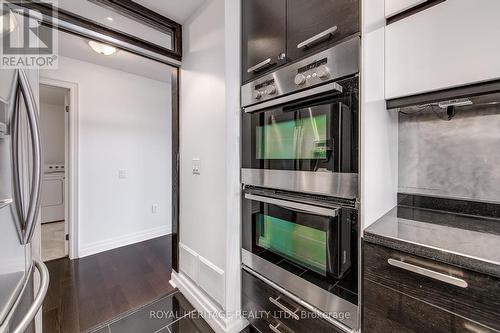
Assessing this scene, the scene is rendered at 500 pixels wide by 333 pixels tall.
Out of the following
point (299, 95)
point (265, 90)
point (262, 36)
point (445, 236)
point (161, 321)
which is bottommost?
point (161, 321)

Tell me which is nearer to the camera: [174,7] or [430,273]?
[430,273]

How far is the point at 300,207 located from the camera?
113 centimetres

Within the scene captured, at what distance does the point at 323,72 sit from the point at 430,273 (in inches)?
36.2

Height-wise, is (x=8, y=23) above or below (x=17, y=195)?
above

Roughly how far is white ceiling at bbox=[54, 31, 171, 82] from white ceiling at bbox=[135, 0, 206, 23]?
757 millimetres

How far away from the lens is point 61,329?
152 cm

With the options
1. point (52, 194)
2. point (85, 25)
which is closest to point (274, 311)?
point (85, 25)

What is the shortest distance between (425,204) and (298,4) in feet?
4.42

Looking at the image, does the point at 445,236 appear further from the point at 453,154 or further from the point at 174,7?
the point at 174,7

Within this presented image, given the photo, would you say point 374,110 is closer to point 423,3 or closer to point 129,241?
point 423,3

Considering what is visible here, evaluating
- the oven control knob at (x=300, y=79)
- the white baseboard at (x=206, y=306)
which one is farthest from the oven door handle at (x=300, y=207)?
the white baseboard at (x=206, y=306)

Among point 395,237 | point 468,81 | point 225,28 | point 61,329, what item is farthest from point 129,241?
point 468,81

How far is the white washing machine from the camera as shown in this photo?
4074 millimetres

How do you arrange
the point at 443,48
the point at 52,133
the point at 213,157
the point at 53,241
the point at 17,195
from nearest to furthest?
the point at 17,195 < the point at 443,48 < the point at 213,157 < the point at 53,241 < the point at 52,133
